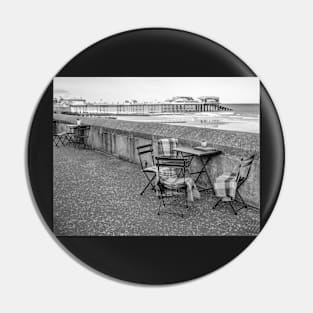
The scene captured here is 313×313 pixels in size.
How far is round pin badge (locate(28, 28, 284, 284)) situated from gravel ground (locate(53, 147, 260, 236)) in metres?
0.01

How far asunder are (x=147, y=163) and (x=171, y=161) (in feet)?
1.62

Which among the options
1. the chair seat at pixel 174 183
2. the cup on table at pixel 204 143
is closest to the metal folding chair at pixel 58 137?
the chair seat at pixel 174 183

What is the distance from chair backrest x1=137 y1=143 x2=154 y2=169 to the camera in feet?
18.3

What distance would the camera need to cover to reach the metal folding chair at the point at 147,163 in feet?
16.8

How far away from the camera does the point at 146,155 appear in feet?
18.8

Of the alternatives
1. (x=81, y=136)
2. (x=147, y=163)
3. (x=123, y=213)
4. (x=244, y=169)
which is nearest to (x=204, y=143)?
(x=244, y=169)

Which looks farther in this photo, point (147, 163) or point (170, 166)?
point (147, 163)

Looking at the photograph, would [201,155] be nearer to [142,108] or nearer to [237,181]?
[237,181]

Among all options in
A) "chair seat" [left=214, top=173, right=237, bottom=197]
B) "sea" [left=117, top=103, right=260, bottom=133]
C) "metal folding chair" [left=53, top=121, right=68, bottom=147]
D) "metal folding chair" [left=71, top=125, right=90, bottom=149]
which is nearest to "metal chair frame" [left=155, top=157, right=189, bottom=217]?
"chair seat" [left=214, top=173, right=237, bottom=197]

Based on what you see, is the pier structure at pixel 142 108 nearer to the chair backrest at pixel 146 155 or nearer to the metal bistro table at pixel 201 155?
the metal bistro table at pixel 201 155

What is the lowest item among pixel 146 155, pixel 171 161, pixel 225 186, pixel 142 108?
pixel 225 186

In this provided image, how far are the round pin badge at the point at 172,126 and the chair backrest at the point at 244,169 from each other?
0.01 metres

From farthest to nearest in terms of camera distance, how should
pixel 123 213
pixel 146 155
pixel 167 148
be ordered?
pixel 146 155
pixel 167 148
pixel 123 213

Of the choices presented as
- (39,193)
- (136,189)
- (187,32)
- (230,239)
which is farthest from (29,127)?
(230,239)
